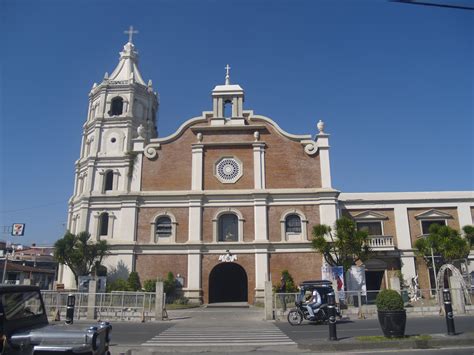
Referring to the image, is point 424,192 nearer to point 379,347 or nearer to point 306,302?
point 306,302

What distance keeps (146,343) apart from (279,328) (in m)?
6.10

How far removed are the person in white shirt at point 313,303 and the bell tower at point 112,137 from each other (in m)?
19.3

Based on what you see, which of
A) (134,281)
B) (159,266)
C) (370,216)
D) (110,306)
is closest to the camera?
(110,306)

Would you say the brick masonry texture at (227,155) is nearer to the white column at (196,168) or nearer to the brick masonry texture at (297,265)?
the white column at (196,168)

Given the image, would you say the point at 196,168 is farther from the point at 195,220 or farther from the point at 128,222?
the point at 128,222

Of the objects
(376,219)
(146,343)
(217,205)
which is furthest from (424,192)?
(146,343)

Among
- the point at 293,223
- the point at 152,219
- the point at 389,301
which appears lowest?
the point at 389,301

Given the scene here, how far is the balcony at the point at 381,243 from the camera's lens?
3098 cm

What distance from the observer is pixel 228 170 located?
32594 millimetres

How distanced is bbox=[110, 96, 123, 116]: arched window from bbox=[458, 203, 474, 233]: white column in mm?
31695

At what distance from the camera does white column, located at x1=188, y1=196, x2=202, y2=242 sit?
30.4 m

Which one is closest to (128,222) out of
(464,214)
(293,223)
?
(293,223)

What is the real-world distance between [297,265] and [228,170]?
9.46m

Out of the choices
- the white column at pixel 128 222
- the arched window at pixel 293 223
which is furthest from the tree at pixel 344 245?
the white column at pixel 128 222
